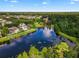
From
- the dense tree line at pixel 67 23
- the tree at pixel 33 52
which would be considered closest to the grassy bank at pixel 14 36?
the tree at pixel 33 52

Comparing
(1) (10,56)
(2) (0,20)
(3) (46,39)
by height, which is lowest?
(1) (10,56)

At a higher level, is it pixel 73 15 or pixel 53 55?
pixel 73 15

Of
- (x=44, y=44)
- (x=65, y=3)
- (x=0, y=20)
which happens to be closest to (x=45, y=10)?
(x=65, y=3)

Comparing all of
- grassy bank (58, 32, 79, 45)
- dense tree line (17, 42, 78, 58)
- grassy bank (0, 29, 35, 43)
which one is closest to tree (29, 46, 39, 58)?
dense tree line (17, 42, 78, 58)

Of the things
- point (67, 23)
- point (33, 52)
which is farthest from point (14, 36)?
point (67, 23)

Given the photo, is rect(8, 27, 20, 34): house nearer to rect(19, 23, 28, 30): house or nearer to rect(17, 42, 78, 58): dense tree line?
rect(19, 23, 28, 30): house

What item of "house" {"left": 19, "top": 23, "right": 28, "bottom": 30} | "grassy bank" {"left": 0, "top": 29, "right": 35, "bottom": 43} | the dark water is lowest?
the dark water

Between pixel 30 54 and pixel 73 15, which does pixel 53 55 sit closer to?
pixel 30 54

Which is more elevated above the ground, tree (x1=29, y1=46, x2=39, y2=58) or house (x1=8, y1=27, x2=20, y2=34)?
house (x1=8, y1=27, x2=20, y2=34)

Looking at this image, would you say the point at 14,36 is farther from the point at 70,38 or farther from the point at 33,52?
the point at 70,38
